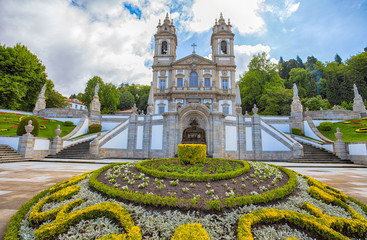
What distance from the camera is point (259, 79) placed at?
41688mm

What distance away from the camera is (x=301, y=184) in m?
4.45

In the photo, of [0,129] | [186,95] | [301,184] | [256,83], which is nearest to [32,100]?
[0,129]

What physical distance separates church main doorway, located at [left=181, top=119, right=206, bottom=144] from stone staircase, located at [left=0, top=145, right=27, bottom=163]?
12936mm

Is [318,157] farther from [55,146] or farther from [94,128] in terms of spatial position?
[94,128]

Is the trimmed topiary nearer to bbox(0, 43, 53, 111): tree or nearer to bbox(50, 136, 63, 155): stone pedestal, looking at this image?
bbox(50, 136, 63, 155): stone pedestal

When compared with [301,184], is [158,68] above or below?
above

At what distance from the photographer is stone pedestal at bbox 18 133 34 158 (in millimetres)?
13203

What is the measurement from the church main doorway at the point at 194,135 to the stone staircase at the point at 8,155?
42.4 feet

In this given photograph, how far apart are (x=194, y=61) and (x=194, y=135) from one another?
21054 millimetres

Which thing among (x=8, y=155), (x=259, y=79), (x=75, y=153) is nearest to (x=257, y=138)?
(x=75, y=153)

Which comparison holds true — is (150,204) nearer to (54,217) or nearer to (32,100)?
(54,217)

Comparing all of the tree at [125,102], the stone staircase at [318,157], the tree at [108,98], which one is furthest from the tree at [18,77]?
the stone staircase at [318,157]

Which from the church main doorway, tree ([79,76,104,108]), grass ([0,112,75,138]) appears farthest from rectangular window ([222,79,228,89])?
tree ([79,76,104,108])

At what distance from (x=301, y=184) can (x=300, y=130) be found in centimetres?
2066
